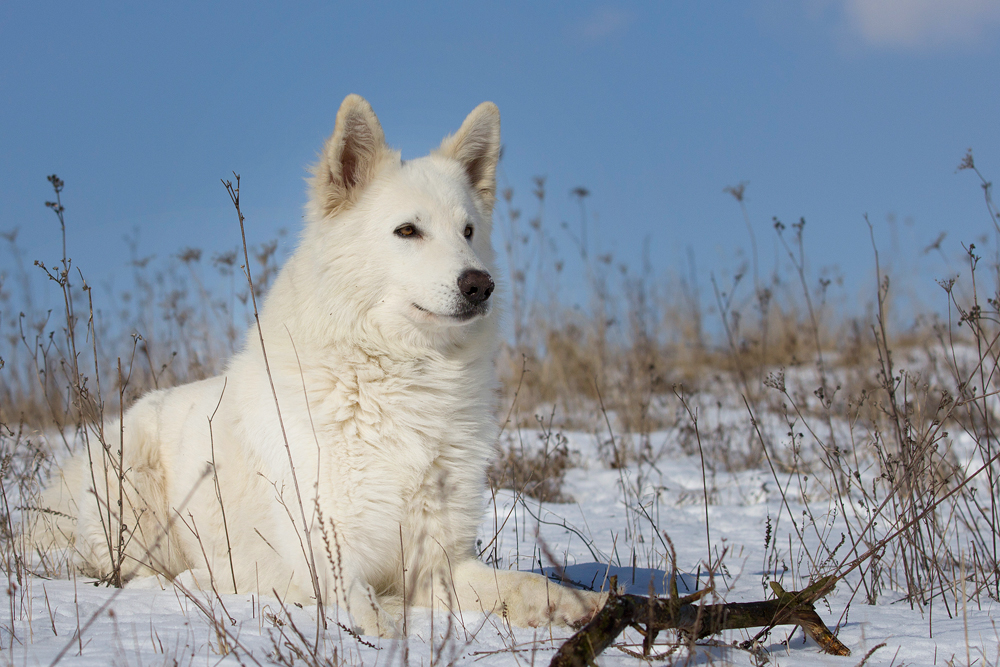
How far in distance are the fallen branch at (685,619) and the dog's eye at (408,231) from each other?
6.12ft

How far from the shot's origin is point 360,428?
2.88 meters

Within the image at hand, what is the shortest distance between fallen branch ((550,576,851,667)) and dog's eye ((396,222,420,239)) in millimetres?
1866

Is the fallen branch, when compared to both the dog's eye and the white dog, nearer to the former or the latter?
the white dog

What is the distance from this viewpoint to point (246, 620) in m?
2.45

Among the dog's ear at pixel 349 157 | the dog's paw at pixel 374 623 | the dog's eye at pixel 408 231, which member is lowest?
the dog's paw at pixel 374 623

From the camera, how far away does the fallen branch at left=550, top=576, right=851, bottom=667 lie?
5.72 feet

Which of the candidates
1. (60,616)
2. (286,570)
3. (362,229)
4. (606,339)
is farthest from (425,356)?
(606,339)

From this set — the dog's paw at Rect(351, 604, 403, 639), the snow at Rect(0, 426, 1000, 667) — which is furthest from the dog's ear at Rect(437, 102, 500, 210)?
the dog's paw at Rect(351, 604, 403, 639)

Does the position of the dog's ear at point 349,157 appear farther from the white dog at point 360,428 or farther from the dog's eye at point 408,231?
the dog's eye at point 408,231

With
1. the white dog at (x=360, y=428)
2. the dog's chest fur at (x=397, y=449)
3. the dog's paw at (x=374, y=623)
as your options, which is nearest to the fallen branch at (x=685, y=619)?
the white dog at (x=360, y=428)

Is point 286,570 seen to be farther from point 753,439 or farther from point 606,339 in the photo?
→ point 606,339

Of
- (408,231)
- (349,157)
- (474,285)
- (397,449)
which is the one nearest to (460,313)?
(474,285)

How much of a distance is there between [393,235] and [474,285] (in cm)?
49

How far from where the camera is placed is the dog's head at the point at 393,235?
3.04 metres
